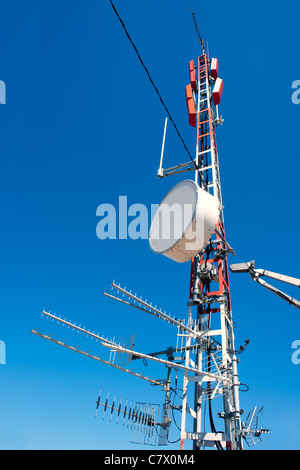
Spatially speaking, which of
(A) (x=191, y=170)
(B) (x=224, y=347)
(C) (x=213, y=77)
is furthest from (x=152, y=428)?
(C) (x=213, y=77)

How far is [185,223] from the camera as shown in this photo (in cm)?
1333

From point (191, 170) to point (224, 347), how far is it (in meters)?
8.88

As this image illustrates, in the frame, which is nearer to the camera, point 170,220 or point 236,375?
point 236,375

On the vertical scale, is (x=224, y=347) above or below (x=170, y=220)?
below

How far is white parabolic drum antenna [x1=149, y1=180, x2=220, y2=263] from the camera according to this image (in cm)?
1322

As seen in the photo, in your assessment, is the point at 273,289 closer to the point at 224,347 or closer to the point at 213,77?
the point at 224,347

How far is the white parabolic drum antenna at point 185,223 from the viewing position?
13.2 metres

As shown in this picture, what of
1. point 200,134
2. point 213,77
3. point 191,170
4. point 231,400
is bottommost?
point 231,400

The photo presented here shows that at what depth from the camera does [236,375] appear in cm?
1310
